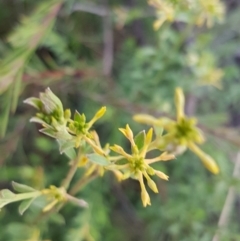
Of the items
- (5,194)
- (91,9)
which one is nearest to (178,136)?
(5,194)

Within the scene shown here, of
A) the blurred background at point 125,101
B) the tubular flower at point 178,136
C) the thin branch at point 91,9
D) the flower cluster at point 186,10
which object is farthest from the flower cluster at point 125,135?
the thin branch at point 91,9

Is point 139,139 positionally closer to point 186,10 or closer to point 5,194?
point 5,194

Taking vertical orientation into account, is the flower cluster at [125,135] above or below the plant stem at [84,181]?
above

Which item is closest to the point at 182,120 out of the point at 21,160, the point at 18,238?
the point at 18,238

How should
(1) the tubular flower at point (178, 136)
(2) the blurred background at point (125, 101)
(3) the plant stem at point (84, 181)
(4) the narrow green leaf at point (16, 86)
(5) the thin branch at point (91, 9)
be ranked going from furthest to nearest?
1. (5) the thin branch at point (91, 9)
2. (2) the blurred background at point (125, 101)
3. (4) the narrow green leaf at point (16, 86)
4. (3) the plant stem at point (84, 181)
5. (1) the tubular flower at point (178, 136)

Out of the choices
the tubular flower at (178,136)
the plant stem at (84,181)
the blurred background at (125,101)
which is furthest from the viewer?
the blurred background at (125,101)

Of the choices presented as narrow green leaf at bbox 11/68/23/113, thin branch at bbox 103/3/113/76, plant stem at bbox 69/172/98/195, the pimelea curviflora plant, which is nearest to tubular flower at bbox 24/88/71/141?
the pimelea curviflora plant

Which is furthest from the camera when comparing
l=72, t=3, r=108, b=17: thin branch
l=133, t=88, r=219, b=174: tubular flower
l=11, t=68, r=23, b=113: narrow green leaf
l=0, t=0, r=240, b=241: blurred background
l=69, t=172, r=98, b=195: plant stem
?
l=72, t=3, r=108, b=17: thin branch

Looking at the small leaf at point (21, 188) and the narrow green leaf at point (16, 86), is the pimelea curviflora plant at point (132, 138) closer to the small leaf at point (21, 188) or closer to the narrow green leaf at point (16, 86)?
the small leaf at point (21, 188)

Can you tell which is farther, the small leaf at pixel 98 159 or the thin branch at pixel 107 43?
the thin branch at pixel 107 43

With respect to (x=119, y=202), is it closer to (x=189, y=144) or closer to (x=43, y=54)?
(x=43, y=54)

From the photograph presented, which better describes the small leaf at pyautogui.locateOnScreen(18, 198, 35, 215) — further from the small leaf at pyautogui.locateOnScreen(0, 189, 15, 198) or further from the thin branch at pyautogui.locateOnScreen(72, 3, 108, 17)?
the thin branch at pyautogui.locateOnScreen(72, 3, 108, 17)
